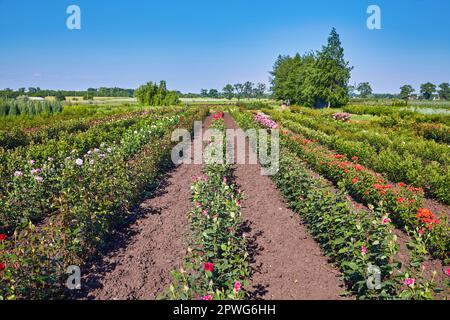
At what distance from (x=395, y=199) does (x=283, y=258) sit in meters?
2.58

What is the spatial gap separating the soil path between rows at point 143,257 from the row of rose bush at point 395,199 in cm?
263

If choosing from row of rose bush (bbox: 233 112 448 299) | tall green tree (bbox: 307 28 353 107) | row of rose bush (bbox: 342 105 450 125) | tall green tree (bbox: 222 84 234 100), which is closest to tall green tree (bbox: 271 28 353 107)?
tall green tree (bbox: 307 28 353 107)

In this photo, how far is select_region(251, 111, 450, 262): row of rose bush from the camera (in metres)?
4.42

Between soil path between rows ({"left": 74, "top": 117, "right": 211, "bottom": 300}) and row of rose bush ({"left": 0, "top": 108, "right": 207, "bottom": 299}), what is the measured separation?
0.23 m

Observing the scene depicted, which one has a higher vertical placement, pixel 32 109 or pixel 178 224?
pixel 32 109

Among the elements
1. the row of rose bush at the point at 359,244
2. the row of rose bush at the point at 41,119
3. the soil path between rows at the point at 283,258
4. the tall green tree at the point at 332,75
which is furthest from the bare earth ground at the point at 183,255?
the tall green tree at the point at 332,75

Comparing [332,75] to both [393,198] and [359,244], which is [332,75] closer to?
[393,198]

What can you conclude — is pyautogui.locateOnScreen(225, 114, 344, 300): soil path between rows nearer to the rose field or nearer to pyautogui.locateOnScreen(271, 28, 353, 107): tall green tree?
the rose field

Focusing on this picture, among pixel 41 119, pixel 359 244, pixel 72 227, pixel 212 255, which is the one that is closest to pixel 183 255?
pixel 212 255

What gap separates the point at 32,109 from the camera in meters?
28.5

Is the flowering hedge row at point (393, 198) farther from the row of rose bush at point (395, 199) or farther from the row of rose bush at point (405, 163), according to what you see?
the row of rose bush at point (405, 163)
